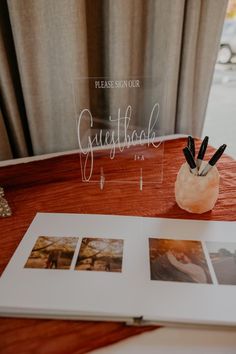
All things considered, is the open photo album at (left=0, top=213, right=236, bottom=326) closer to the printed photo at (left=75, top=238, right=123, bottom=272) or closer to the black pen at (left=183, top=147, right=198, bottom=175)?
the printed photo at (left=75, top=238, right=123, bottom=272)

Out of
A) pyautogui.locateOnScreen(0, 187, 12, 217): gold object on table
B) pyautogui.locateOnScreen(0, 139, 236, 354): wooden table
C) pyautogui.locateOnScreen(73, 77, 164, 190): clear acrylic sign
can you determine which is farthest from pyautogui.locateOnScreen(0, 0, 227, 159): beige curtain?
pyautogui.locateOnScreen(0, 187, 12, 217): gold object on table

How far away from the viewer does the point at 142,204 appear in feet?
1.97

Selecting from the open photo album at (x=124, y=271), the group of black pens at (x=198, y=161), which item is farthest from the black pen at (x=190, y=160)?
the open photo album at (x=124, y=271)

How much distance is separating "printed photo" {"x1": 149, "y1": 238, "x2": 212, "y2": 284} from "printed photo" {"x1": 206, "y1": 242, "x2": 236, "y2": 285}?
2 cm

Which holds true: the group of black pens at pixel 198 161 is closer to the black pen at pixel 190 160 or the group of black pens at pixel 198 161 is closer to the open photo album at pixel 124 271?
the black pen at pixel 190 160

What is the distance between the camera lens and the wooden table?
33 centimetres

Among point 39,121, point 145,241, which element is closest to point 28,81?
point 39,121

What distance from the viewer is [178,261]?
0.43m

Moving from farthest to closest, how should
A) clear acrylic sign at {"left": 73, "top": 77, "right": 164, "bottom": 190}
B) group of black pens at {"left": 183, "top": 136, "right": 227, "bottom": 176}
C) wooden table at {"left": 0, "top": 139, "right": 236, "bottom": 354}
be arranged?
clear acrylic sign at {"left": 73, "top": 77, "right": 164, "bottom": 190} < group of black pens at {"left": 183, "top": 136, "right": 227, "bottom": 176} < wooden table at {"left": 0, "top": 139, "right": 236, "bottom": 354}

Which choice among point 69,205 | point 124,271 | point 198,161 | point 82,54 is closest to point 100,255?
point 124,271

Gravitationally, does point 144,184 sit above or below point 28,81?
below

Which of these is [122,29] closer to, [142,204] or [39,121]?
[39,121]

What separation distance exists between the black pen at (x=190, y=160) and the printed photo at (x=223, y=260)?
15 cm

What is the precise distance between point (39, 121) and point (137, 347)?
0.70 m
